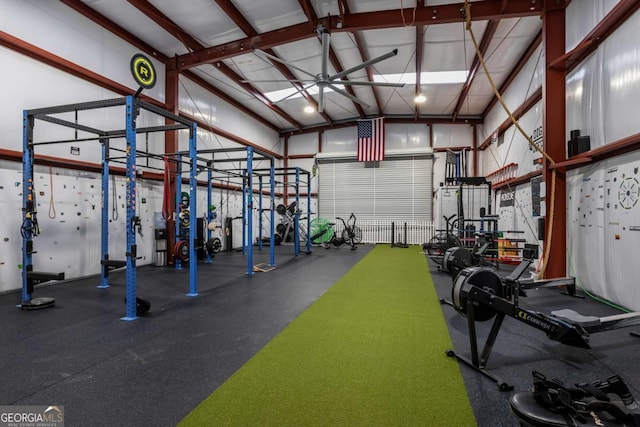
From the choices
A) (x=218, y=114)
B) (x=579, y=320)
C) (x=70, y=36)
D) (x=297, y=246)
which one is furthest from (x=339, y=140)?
(x=579, y=320)

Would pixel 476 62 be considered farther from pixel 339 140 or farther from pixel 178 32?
pixel 178 32

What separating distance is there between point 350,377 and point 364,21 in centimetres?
627

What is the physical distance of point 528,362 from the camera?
2.47 m

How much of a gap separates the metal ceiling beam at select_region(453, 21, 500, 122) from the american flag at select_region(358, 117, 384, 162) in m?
2.84

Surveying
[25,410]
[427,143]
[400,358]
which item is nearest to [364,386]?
[400,358]

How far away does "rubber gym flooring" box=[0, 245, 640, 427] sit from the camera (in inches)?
76.0

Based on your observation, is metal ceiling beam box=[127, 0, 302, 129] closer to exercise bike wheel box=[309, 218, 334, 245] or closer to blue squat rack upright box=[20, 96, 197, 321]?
blue squat rack upright box=[20, 96, 197, 321]

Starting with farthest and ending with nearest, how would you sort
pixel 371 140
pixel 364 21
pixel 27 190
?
pixel 371 140, pixel 364 21, pixel 27 190

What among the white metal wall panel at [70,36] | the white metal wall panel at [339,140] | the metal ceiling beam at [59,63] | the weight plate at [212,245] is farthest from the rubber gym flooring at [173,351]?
the white metal wall panel at [339,140]

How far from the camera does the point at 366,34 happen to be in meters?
6.72

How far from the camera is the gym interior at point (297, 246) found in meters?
2.03

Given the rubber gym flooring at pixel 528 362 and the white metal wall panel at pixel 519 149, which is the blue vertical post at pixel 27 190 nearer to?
the rubber gym flooring at pixel 528 362

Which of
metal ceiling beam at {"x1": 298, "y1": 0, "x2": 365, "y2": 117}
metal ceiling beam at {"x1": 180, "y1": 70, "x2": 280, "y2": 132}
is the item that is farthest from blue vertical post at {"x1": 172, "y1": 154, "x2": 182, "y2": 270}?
metal ceiling beam at {"x1": 298, "y1": 0, "x2": 365, "y2": 117}

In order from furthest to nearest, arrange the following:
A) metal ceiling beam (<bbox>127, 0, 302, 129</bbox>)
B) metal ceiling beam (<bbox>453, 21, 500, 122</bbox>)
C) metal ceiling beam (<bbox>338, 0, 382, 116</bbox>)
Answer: metal ceiling beam (<bbox>453, 21, 500, 122</bbox>) < metal ceiling beam (<bbox>338, 0, 382, 116</bbox>) < metal ceiling beam (<bbox>127, 0, 302, 129</bbox>)
